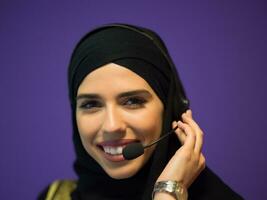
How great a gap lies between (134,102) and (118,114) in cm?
7

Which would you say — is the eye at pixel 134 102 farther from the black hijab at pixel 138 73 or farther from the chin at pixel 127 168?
the chin at pixel 127 168

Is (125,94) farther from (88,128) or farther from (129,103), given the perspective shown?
(88,128)

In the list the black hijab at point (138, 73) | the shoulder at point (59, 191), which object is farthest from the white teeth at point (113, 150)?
the shoulder at point (59, 191)

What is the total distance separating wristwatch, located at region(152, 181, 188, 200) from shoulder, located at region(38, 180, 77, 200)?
49 cm

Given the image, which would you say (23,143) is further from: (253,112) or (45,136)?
(253,112)

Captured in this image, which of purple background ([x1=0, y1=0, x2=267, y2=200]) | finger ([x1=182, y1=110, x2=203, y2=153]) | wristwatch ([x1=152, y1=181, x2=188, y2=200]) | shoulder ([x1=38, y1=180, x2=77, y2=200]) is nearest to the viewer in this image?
wristwatch ([x1=152, y1=181, x2=188, y2=200])

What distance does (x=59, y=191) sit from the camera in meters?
1.14

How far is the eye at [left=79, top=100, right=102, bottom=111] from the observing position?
34.9 inches

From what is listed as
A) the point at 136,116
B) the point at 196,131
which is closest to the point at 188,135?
the point at 196,131

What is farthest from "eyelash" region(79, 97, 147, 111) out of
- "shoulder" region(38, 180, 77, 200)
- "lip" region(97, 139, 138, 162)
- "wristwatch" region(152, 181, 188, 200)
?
"shoulder" region(38, 180, 77, 200)

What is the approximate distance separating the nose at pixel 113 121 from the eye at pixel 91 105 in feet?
0.19

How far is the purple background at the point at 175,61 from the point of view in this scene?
1.31 m

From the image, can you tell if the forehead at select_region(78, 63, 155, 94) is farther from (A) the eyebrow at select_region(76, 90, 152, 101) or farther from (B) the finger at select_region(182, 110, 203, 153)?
(B) the finger at select_region(182, 110, 203, 153)

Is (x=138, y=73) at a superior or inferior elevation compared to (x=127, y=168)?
superior
